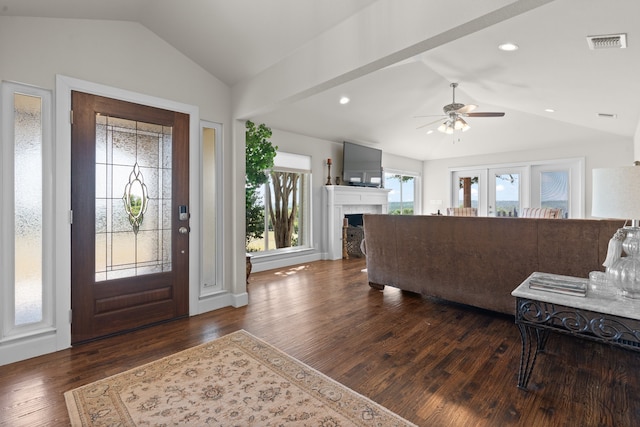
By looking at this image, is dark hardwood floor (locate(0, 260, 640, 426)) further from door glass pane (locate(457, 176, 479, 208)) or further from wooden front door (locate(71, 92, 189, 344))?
door glass pane (locate(457, 176, 479, 208))

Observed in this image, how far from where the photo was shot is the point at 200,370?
2217 millimetres

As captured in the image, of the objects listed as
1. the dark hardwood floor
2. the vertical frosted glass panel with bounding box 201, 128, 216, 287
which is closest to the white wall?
the dark hardwood floor

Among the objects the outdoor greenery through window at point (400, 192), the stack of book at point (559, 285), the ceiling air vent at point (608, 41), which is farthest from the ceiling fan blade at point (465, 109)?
the outdoor greenery through window at point (400, 192)

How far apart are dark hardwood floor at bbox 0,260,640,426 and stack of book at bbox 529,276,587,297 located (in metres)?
0.62

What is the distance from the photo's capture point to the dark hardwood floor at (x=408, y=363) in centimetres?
178

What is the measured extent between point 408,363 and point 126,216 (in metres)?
2.71

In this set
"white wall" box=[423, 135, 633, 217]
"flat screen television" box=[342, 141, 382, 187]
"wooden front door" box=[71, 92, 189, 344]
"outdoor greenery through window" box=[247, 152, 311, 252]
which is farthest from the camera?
A: "flat screen television" box=[342, 141, 382, 187]

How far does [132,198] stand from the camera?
2947 millimetres

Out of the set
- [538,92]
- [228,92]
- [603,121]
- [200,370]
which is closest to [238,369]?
[200,370]

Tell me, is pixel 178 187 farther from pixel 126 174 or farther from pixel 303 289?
pixel 303 289

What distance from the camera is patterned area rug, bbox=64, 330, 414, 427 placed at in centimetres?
171

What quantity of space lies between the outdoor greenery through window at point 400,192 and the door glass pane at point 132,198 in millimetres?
6109

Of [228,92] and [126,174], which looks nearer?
[126,174]

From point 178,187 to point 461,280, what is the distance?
3.09m
